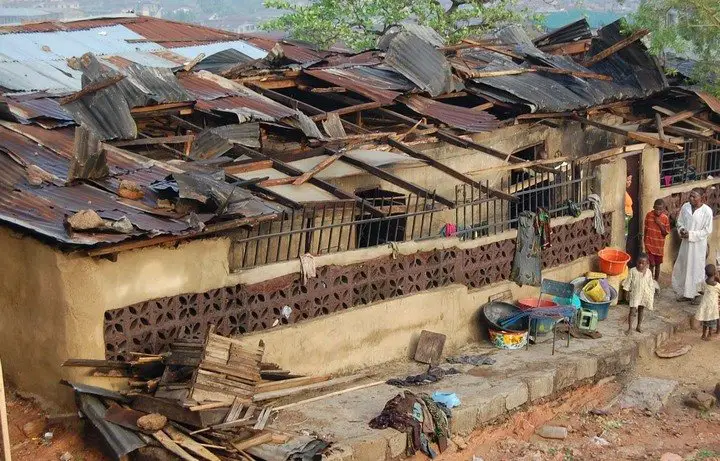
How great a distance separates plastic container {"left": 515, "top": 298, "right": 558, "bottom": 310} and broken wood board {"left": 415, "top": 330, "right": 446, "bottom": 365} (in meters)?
1.47

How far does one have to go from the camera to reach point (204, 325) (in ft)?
30.5

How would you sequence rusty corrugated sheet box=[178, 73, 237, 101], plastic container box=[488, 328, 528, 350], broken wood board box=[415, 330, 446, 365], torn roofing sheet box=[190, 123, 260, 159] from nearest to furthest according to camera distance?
torn roofing sheet box=[190, 123, 260, 159]
broken wood board box=[415, 330, 446, 365]
plastic container box=[488, 328, 528, 350]
rusty corrugated sheet box=[178, 73, 237, 101]

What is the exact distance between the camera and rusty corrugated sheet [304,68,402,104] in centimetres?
1286

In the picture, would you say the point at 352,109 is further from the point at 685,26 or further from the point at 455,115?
the point at 685,26

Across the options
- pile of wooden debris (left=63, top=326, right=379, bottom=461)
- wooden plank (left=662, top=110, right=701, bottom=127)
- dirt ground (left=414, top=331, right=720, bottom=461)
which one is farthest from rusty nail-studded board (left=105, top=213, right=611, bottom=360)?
wooden plank (left=662, top=110, right=701, bottom=127)

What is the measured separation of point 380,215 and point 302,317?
1.33 meters

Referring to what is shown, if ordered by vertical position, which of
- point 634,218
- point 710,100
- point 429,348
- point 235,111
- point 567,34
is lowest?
point 429,348

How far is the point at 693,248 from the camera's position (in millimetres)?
13703

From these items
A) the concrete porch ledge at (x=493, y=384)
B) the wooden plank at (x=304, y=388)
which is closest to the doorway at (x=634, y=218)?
the concrete porch ledge at (x=493, y=384)

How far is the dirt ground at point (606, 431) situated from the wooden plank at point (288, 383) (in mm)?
1303

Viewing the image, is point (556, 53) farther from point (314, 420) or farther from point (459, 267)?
A: point (314, 420)

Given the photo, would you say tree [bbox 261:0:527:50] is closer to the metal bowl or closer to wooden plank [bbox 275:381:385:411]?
the metal bowl

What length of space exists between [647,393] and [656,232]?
3315mm

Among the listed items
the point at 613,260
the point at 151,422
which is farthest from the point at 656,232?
the point at 151,422
